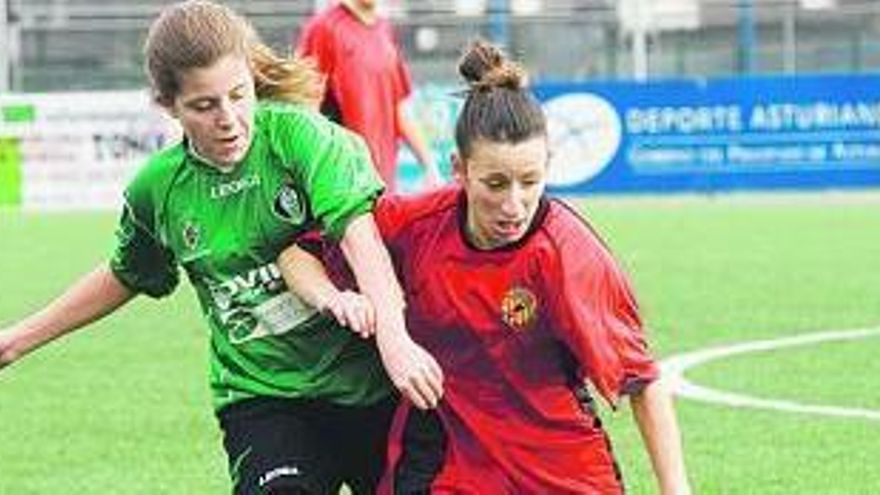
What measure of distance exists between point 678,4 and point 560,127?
9101 millimetres

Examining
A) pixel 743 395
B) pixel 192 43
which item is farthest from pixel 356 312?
pixel 743 395

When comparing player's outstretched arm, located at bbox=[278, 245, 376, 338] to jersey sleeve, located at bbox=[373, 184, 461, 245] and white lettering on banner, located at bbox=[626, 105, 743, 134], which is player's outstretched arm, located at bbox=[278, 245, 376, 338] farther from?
white lettering on banner, located at bbox=[626, 105, 743, 134]

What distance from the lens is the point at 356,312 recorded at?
4.86m

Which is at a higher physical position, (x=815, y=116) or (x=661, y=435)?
(x=661, y=435)

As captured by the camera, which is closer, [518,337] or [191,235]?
[518,337]

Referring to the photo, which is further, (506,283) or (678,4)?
(678,4)

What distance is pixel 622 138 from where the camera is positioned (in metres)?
27.8

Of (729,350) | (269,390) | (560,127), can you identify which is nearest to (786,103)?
(560,127)

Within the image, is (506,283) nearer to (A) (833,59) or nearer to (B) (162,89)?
(B) (162,89)

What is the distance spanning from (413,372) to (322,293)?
522 mm

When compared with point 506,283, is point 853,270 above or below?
below

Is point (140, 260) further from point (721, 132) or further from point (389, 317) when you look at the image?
point (721, 132)

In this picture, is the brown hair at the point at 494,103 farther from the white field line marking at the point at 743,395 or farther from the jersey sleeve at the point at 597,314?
the white field line marking at the point at 743,395

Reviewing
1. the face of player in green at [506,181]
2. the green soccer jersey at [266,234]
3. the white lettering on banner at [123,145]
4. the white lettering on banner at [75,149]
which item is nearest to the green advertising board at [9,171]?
the white lettering on banner at [75,149]
